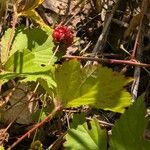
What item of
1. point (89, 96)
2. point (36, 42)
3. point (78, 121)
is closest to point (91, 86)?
point (89, 96)

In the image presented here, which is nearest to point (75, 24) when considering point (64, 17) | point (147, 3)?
point (64, 17)

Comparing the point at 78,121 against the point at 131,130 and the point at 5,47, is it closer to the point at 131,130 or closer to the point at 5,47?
the point at 131,130

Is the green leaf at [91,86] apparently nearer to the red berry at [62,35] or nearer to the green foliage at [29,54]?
the green foliage at [29,54]

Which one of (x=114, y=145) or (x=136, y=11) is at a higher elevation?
(x=136, y=11)

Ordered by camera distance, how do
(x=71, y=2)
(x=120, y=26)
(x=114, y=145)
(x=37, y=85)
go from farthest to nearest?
(x=71, y=2) < (x=120, y=26) < (x=37, y=85) < (x=114, y=145)

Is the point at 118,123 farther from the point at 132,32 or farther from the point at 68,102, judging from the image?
the point at 132,32

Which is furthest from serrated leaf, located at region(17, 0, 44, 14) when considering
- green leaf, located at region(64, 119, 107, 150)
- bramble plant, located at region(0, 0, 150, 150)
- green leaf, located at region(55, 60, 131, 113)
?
green leaf, located at region(64, 119, 107, 150)
